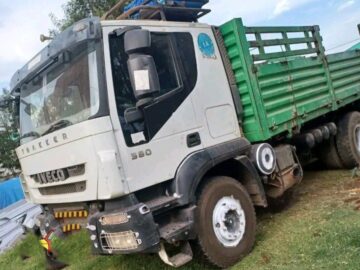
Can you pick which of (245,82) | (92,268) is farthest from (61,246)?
(245,82)

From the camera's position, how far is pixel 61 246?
503cm

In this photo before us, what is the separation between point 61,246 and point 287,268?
8.79ft

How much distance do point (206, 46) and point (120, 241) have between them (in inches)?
89.0

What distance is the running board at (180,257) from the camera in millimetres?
3699

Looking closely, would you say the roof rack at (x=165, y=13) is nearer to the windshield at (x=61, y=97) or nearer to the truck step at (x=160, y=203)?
the windshield at (x=61, y=97)

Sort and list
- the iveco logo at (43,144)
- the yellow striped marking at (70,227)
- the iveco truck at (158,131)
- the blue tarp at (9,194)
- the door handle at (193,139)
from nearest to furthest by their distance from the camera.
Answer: the iveco truck at (158,131)
the iveco logo at (43,144)
the door handle at (193,139)
the yellow striped marking at (70,227)
the blue tarp at (9,194)

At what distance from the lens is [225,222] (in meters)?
4.24

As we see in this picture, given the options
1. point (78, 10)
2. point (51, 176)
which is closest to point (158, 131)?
point (51, 176)

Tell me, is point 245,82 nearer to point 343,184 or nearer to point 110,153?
point 110,153

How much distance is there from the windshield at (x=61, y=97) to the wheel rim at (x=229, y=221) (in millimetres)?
1589

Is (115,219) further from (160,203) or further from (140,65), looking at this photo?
(140,65)

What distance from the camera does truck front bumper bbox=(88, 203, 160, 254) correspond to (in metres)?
3.47

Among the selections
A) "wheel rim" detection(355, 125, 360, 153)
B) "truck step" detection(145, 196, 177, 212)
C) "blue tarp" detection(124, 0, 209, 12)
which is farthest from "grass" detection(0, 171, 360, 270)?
"blue tarp" detection(124, 0, 209, 12)

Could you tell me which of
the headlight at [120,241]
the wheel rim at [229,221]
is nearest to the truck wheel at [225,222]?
the wheel rim at [229,221]
